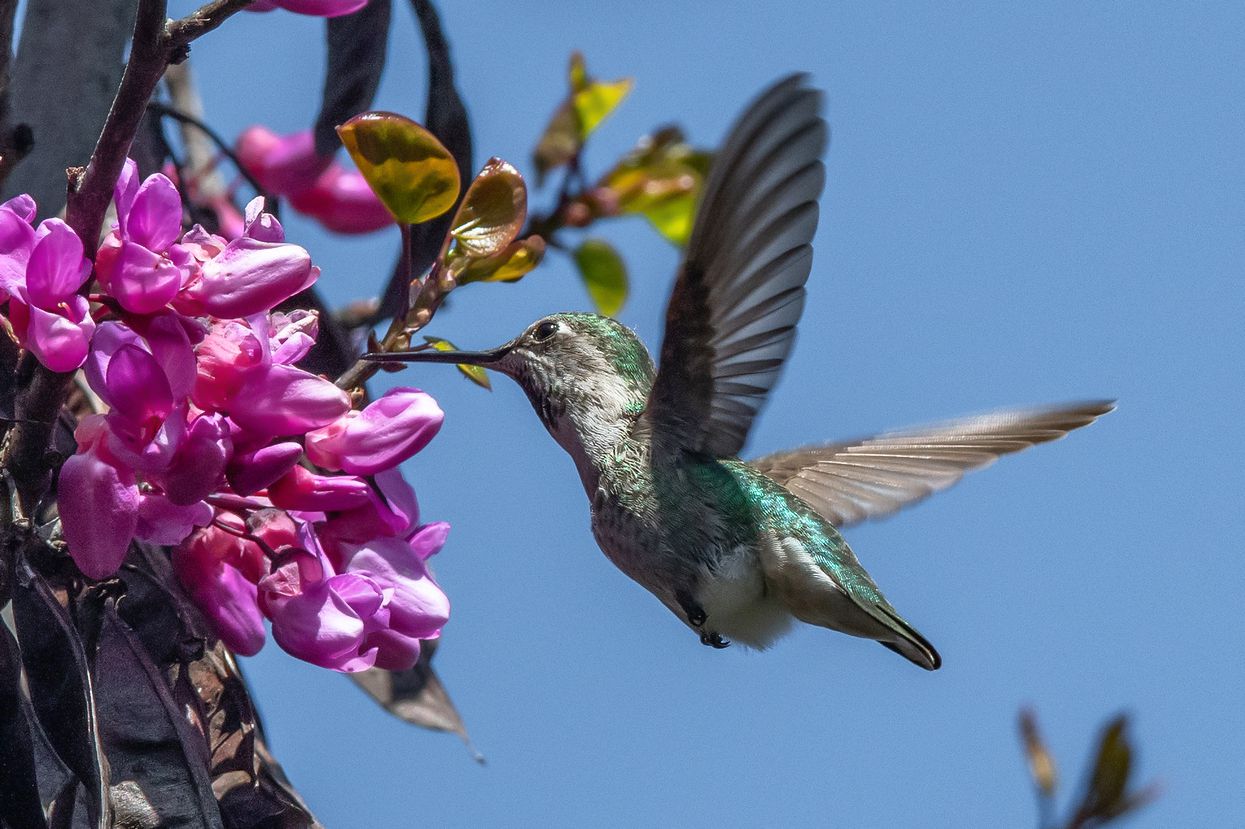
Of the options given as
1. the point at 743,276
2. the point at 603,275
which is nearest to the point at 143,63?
the point at 743,276

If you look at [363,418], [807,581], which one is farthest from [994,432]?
[363,418]

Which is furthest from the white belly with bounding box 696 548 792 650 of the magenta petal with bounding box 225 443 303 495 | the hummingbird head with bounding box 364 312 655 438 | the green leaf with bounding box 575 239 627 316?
the green leaf with bounding box 575 239 627 316

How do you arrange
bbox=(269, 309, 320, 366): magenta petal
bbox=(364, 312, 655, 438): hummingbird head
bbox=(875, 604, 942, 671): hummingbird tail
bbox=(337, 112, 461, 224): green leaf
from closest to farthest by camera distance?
bbox=(269, 309, 320, 366): magenta petal → bbox=(337, 112, 461, 224): green leaf → bbox=(875, 604, 942, 671): hummingbird tail → bbox=(364, 312, 655, 438): hummingbird head

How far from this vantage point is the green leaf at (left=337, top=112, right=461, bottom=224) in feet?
6.17

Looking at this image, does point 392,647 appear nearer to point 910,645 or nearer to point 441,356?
point 441,356

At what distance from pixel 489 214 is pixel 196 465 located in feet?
2.15

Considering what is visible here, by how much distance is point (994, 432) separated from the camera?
2.66 m

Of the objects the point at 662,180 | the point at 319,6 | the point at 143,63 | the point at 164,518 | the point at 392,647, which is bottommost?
the point at 392,647

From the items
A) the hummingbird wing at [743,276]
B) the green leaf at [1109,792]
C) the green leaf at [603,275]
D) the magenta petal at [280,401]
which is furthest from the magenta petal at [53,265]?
the green leaf at [603,275]

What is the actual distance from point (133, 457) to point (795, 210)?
92 cm

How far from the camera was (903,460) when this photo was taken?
271 centimetres

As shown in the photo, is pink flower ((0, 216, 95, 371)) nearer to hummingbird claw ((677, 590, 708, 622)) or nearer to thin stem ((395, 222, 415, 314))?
thin stem ((395, 222, 415, 314))

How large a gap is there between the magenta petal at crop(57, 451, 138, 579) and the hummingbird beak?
38cm

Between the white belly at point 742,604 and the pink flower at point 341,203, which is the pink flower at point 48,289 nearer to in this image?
the white belly at point 742,604
